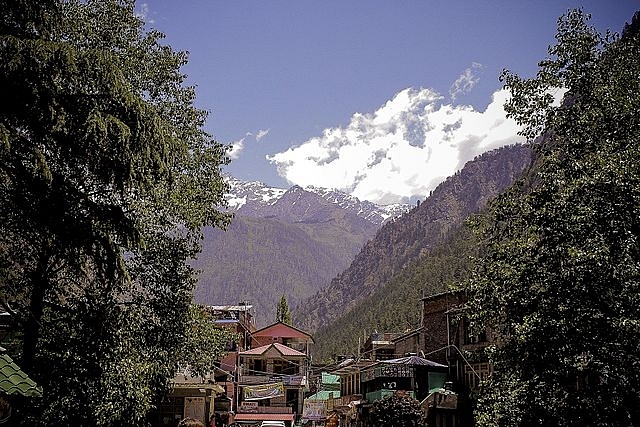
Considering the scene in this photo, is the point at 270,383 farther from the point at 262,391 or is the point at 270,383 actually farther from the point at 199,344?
the point at 199,344

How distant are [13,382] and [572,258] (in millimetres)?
11793

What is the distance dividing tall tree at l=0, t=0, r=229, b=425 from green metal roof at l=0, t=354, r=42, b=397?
341cm

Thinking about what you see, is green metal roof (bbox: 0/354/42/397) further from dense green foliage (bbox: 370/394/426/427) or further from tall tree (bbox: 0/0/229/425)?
dense green foliage (bbox: 370/394/426/427)

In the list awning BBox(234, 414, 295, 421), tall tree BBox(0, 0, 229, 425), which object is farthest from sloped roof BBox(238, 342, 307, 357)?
tall tree BBox(0, 0, 229, 425)

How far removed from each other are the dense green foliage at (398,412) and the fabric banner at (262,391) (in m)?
22.3

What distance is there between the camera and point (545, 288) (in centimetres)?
1719

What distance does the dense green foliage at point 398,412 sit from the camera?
3788 centimetres

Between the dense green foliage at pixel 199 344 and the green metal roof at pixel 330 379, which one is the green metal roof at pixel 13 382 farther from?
the green metal roof at pixel 330 379

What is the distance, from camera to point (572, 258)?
1588 cm

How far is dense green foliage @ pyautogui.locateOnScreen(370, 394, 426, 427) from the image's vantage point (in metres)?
37.9

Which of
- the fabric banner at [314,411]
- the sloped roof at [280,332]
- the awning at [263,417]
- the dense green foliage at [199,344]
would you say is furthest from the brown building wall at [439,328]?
the dense green foliage at [199,344]

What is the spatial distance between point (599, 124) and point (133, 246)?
11.7 metres

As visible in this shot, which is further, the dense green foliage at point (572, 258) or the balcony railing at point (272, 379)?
the balcony railing at point (272, 379)

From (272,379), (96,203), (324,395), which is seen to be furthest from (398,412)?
(324,395)
